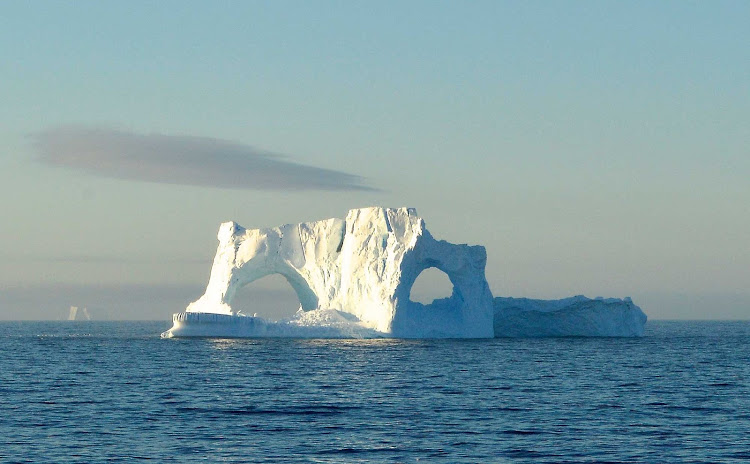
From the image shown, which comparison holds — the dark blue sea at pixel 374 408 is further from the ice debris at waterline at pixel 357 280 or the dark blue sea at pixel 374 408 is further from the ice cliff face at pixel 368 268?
the ice cliff face at pixel 368 268

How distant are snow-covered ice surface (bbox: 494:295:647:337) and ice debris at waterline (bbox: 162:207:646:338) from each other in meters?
0.15

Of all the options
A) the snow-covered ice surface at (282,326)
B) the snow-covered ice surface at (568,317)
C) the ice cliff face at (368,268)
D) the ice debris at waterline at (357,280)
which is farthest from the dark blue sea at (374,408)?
the snow-covered ice surface at (568,317)

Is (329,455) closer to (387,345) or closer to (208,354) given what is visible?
(208,354)

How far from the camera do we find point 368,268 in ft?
181

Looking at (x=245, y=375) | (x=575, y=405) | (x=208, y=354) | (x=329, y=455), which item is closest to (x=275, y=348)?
(x=208, y=354)

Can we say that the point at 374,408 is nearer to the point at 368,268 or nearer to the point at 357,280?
the point at 368,268

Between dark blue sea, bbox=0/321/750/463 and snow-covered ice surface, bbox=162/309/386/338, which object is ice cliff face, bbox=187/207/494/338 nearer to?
snow-covered ice surface, bbox=162/309/386/338

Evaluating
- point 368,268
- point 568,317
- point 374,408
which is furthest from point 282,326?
point 374,408

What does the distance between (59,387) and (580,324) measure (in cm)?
3700

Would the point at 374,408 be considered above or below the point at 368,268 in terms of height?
below

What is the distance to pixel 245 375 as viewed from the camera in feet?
125

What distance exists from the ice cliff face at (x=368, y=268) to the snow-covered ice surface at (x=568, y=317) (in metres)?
4.49

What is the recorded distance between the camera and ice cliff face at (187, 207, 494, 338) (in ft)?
177

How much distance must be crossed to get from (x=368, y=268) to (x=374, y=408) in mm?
26508
